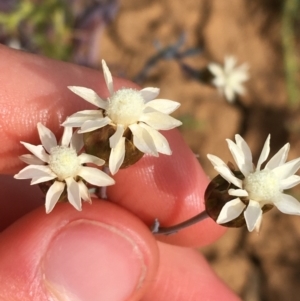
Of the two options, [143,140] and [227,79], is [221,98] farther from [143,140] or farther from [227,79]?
[143,140]

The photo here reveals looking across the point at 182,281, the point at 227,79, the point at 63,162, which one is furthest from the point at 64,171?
the point at 227,79

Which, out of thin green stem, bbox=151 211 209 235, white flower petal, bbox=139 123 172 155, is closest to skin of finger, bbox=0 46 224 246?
thin green stem, bbox=151 211 209 235

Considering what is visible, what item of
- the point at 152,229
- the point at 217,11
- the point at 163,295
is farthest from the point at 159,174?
the point at 217,11

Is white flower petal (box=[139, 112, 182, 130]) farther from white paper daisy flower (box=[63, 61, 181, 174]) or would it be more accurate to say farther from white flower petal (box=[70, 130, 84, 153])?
white flower petal (box=[70, 130, 84, 153])

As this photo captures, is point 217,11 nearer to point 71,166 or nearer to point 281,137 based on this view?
point 281,137

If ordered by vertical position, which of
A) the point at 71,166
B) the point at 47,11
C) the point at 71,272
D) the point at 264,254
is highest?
the point at 71,166

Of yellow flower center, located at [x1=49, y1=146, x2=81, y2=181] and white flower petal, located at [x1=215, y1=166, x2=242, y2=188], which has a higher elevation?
white flower petal, located at [x1=215, y1=166, x2=242, y2=188]
